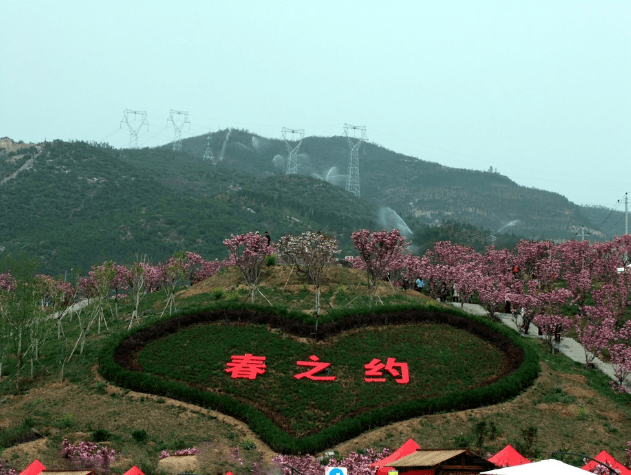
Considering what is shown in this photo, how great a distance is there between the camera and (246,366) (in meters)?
26.8

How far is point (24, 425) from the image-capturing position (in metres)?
20.8

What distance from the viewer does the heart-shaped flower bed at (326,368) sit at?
2294cm

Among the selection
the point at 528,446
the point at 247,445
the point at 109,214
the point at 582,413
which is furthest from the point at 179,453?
the point at 109,214

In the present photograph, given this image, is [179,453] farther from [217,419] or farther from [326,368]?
[326,368]

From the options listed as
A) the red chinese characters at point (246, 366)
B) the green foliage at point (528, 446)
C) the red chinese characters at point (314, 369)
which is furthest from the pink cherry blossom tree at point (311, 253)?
the green foliage at point (528, 446)

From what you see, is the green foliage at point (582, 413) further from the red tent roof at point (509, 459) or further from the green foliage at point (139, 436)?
the green foliage at point (139, 436)

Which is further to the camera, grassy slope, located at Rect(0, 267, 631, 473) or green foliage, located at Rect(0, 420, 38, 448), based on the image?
grassy slope, located at Rect(0, 267, 631, 473)

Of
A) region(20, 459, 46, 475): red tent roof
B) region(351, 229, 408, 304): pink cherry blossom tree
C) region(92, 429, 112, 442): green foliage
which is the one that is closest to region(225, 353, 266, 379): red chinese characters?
region(92, 429, 112, 442): green foliage

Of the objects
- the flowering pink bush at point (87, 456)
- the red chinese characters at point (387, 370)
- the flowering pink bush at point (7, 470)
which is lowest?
the flowering pink bush at point (87, 456)

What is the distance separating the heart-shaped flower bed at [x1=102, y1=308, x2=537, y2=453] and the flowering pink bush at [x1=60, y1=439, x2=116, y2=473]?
530 centimetres

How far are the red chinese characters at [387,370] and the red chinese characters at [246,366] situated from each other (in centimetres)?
497

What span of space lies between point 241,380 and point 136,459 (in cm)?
741

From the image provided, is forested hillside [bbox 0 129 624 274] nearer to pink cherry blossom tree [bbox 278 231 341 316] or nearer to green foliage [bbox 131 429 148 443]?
pink cherry blossom tree [bbox 278 231 341 316]

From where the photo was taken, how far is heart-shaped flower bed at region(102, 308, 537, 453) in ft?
75.3
